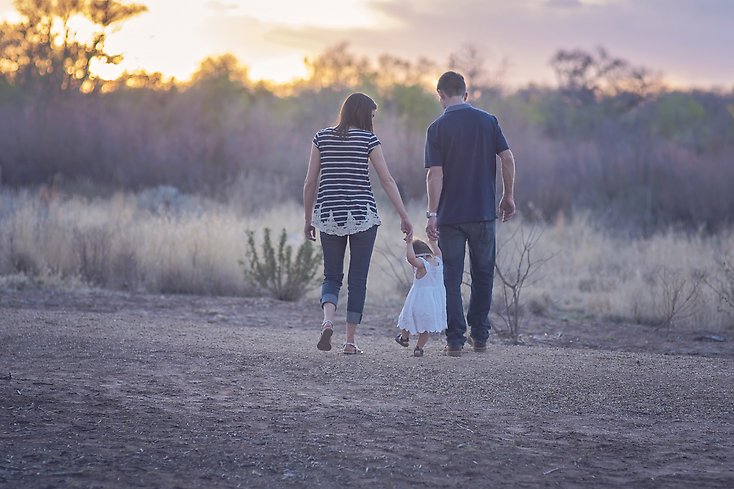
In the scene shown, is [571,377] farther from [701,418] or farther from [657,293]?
[657,293]

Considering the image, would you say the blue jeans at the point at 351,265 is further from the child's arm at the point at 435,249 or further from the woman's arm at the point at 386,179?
the child's arm at the point at 435,249

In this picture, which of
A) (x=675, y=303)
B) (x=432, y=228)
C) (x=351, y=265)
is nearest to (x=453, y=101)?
(x=432, y=228)

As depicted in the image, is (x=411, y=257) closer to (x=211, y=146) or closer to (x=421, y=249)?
(x=421, y=249)

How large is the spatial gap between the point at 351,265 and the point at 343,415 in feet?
6.38

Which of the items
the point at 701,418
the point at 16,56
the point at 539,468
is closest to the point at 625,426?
the point at 701,418

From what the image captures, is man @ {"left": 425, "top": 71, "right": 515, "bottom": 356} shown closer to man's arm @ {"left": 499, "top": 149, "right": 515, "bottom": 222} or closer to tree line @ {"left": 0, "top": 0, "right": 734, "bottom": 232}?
man's arm @ {"left": 499, "top": 149, "right": 515, "bottom": 222}

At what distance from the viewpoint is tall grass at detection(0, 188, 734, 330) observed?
1276 cm

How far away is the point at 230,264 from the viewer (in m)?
13.6

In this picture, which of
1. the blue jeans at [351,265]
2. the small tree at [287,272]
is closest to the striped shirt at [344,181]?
the blue jeans at [351,265]

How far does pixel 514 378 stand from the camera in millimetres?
6734

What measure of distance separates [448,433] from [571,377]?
169 centimetres

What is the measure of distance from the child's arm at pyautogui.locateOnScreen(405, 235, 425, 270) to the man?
21 cm

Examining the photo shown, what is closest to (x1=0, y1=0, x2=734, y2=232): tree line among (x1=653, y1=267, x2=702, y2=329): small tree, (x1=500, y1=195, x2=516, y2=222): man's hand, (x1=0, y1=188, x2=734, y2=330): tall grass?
(x1=0, y1=188, x2=734, y2=330): tall grass

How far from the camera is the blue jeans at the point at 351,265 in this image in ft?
24.3
